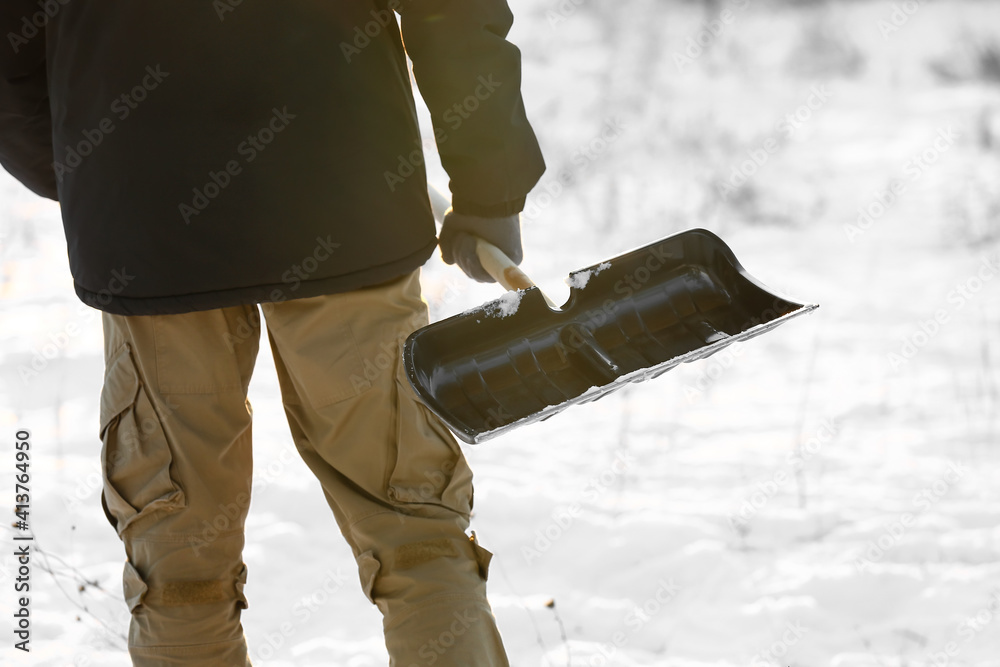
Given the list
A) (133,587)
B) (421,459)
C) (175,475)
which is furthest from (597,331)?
(133,587)

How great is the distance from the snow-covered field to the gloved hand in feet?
0.41

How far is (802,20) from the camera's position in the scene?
17.3 feet

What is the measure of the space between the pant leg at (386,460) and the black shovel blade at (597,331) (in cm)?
6

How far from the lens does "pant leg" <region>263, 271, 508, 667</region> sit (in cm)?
139

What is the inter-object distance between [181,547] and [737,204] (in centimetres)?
328

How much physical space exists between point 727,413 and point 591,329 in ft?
4.39

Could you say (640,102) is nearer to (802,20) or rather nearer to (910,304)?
(802,20)

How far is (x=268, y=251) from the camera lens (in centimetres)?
138

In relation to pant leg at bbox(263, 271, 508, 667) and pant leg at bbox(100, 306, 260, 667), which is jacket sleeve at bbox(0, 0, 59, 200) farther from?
pant leg at bbox(263, 271, 508, 667)

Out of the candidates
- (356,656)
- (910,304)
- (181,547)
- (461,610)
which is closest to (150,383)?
(181,547)

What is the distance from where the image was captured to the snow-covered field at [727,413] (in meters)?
2.01

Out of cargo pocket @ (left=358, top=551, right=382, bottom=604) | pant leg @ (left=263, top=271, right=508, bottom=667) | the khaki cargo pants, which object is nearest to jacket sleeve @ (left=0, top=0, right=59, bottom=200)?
the khaki cargo pants

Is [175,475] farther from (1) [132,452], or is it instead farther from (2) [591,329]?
(2) [591,329]

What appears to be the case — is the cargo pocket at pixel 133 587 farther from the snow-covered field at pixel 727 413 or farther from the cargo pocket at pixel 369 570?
the snow-covered field at pixel 727 413
